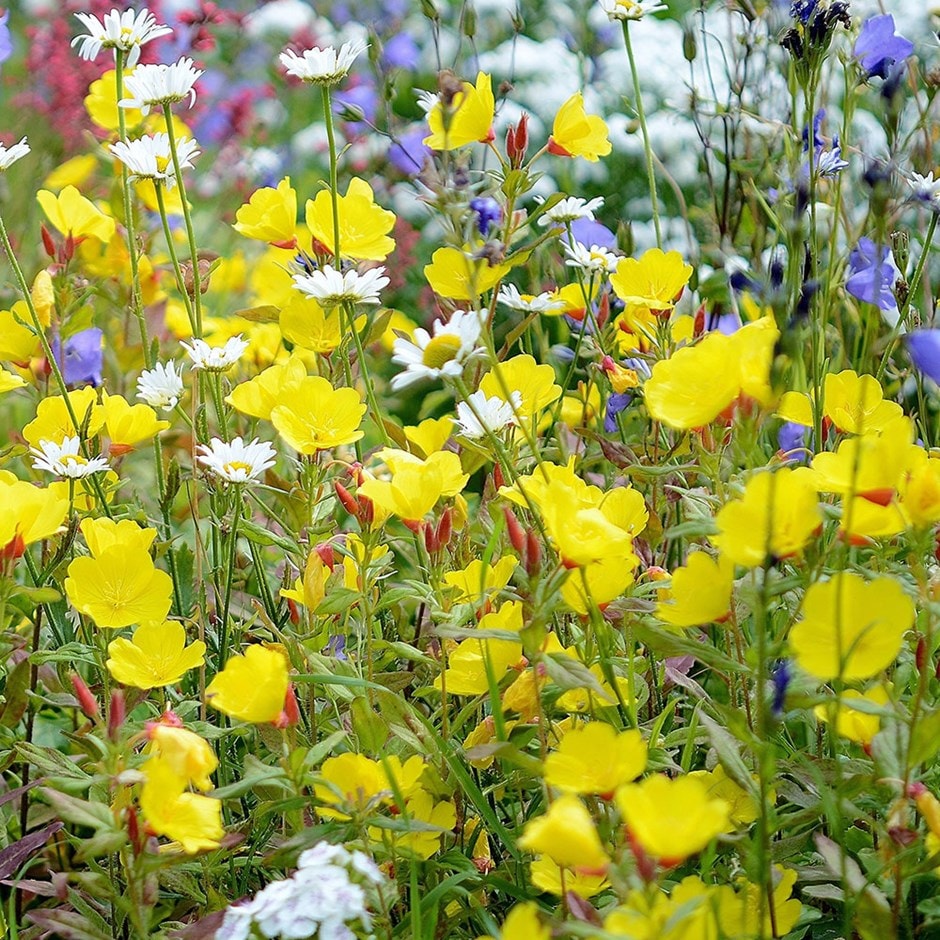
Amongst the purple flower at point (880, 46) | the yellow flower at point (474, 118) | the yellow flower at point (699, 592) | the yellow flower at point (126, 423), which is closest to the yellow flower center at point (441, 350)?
the yellow flower at point (699, 592)

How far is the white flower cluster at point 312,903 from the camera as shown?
84 cm

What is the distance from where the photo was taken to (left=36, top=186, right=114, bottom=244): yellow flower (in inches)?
65.9

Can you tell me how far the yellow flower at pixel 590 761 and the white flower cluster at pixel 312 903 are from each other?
149mm

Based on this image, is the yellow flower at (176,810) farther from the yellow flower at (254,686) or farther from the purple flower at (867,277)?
the purple flower at (867,277)

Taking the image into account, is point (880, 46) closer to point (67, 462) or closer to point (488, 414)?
point (488, 414)

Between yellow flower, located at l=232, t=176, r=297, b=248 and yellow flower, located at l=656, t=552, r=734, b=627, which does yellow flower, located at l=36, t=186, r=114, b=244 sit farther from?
yellow flower, located at l=656, t=552, r=734, b=627

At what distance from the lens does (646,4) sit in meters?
1.52

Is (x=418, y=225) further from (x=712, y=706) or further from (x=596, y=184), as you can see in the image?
(x=712, y=706)

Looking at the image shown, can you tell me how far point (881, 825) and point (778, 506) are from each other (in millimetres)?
315

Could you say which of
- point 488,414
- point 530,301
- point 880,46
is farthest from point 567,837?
point 880,46

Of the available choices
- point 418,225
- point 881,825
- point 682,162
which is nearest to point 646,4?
point 881,825

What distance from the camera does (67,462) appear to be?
1278mm

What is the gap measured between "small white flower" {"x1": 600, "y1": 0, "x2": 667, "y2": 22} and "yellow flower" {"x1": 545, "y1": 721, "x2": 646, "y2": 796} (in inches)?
36.6

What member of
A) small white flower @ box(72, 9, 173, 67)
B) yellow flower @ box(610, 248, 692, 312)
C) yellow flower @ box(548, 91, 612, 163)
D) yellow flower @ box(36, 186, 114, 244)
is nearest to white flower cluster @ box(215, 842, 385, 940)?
yellow flower @ box(610, 248, 692, 312)
